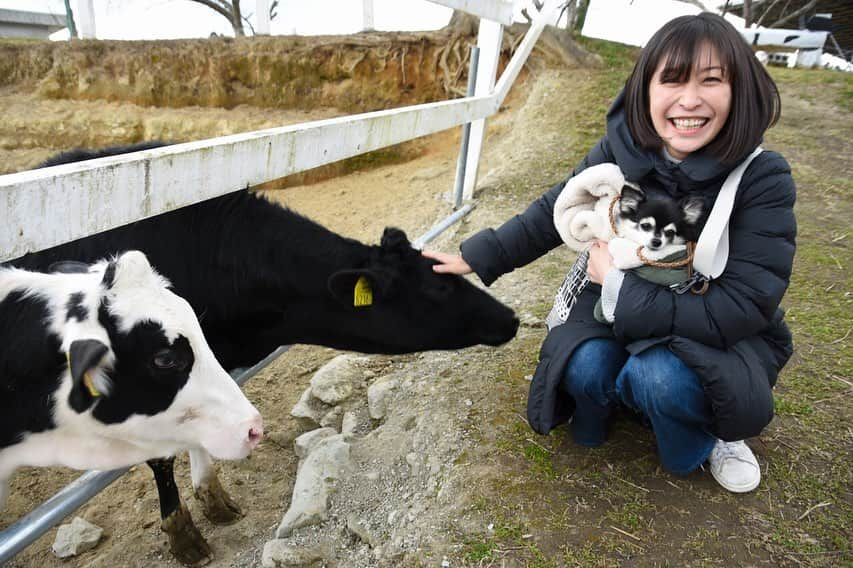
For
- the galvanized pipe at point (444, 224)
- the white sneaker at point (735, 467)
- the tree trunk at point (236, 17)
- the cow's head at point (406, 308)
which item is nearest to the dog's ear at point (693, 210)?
the white sneaker at point (735, 467)

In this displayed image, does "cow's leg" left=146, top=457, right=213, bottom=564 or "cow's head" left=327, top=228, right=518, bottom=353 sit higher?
"cow's head" left=327, top=228, right=518, bottom=353

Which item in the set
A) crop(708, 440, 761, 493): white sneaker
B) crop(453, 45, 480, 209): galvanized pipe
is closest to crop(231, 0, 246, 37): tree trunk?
crop(453, 45, 480, 209): galvanized pipe

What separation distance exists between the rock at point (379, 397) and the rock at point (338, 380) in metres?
0.20

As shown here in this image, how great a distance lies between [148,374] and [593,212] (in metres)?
1.56

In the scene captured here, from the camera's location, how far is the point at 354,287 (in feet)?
7.76

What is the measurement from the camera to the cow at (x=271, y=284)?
94.0 inches

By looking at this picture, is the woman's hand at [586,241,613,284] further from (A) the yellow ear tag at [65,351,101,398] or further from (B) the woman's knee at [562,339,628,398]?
(A) the yellow ear tag at [65,351,101,398]

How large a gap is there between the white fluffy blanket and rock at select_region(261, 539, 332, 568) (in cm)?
141

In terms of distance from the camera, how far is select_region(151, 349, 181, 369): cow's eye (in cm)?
163

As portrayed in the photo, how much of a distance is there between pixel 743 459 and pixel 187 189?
2.11 metres

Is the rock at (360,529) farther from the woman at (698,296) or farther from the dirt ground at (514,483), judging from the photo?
the woman at (698,296)

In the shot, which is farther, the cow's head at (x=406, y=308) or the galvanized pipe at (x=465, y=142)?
the galvanized pipe at (x=465, y=142)

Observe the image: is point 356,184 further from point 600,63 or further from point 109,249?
point 109,249

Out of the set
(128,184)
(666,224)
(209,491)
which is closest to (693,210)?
(666,224)
